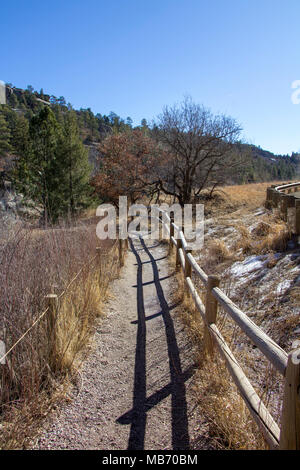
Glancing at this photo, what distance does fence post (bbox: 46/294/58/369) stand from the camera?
3119 millimetres

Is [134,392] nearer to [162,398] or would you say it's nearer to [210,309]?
[162,398]

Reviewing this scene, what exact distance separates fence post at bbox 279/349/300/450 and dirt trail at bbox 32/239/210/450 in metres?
1.06

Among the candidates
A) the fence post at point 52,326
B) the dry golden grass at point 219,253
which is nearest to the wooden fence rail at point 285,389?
the fence post at point 52,326

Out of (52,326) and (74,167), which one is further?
(74,167)

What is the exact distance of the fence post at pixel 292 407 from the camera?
4.87 feet

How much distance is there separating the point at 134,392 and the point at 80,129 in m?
68.6

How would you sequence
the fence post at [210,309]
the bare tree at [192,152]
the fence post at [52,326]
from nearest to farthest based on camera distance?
the fence post at [52,326]
the fence post at [210,309]
the bare tree at [192,152]

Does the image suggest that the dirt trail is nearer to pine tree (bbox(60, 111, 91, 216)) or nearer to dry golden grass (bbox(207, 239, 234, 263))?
dry golden grass (bbox(207, 239, 234, 263))

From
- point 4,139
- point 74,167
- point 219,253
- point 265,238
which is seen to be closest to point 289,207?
point 265,238

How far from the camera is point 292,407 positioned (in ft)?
5.06

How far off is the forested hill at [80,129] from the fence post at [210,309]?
17.7 m

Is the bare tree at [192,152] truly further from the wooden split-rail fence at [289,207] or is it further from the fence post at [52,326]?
the fence post at [52,326]

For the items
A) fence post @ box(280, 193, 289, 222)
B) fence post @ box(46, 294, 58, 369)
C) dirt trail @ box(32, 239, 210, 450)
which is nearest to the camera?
dirt trail @ box(32, 239, 210, 450)

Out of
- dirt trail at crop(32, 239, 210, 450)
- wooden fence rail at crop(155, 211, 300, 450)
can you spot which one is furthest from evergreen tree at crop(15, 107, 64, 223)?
wooden fence rail at crop(155, 211, 300, 450)
